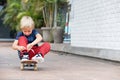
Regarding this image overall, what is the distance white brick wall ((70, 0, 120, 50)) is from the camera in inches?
420

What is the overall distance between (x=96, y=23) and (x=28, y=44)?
4.77 metres

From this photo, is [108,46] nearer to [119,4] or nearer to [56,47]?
[119,4]

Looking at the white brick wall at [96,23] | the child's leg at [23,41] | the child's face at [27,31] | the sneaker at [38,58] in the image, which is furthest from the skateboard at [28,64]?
the white brick wall at [96,23]

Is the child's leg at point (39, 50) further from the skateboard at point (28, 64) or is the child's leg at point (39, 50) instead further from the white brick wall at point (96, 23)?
the white brick wall at point (96, 23)

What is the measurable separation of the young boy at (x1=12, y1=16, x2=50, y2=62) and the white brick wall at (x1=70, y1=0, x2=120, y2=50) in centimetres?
299

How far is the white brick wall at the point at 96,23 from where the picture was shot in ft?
35.0

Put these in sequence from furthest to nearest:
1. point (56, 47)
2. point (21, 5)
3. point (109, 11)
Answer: point (21, 5)
point (56, 47)
point (109, 11)

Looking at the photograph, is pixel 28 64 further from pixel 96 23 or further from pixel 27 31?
pixel 96 23

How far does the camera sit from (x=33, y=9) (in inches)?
915

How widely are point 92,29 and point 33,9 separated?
36.0ft

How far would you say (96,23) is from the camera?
40.3 ft

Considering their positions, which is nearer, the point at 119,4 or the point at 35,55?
the point at 35,55

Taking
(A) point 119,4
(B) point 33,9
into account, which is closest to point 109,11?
(A) point 119,4

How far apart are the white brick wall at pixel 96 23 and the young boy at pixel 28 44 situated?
2989 millimetres
